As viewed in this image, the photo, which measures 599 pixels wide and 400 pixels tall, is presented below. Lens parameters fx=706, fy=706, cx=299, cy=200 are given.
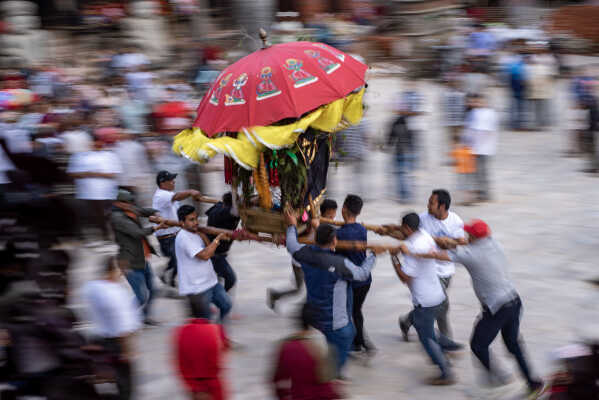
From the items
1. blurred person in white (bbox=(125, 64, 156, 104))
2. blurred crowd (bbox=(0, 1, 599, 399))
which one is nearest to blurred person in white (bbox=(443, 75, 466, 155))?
blurred crowd (bbox=(0, 1, 599, 399))

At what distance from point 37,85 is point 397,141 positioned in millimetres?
7846

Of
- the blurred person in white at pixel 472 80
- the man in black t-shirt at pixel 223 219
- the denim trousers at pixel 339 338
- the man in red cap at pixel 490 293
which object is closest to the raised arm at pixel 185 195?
the man in black t-shirt at pixel 223 219

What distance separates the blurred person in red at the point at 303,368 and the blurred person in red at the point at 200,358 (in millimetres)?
472

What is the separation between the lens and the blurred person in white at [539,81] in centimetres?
1327

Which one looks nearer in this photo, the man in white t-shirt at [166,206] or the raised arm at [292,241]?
the raised arm at [292,241]

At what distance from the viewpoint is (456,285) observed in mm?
8227

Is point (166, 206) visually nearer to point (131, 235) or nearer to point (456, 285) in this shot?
point (131, 235)

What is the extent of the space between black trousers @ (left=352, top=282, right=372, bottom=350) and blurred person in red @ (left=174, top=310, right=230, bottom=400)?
202cm

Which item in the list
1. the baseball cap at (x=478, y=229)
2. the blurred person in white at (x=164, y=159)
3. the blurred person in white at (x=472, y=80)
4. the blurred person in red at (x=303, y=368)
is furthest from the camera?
the blurred person in white at (x=472, y=80)

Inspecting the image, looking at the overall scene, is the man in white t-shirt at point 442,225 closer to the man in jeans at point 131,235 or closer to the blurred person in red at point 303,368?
the blurred person in red at point 303,368

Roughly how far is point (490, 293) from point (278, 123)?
2196mm

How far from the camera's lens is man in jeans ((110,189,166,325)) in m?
6.94

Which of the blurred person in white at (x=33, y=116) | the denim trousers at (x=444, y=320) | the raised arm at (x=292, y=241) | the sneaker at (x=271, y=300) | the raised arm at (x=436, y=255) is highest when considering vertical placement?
the blurred person in white at (x=33, y=116)

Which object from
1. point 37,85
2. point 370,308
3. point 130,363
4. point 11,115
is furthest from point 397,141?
point 37,85
